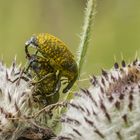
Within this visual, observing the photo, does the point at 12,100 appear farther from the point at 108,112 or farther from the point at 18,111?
the point at 108,112

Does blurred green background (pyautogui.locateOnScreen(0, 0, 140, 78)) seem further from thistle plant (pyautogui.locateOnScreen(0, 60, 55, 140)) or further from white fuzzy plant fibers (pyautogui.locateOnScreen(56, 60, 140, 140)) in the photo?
white fuzzy plant fibers (pyautogui.locateOnScreen(56, 60, 140, 140))

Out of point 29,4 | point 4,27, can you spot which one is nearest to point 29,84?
point 4,27

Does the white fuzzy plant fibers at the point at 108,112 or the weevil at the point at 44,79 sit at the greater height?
the weevil at the point at 44,79

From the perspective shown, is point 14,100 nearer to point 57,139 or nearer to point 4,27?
point 57,139

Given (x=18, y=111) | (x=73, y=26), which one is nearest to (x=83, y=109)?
(x=18, y=111)

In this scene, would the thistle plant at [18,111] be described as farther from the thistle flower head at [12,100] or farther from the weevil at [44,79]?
the weevil at [44,79]

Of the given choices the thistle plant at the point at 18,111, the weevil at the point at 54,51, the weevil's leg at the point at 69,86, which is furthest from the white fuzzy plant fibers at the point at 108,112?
the weevil's leg at the point at 69,86
